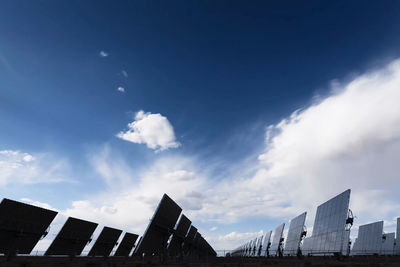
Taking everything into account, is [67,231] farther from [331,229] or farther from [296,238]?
[296,238]

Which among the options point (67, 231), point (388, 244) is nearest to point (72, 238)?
point (67, 231)

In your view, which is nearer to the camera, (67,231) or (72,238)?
(67,231)

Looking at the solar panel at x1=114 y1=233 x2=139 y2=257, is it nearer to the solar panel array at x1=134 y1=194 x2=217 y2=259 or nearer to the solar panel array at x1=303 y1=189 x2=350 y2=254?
the solar panel array at x1=134 y1=194 x2=217 y2=259

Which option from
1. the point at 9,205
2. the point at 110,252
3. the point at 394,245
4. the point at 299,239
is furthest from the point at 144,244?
the point at 394,245

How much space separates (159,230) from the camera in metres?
32.3

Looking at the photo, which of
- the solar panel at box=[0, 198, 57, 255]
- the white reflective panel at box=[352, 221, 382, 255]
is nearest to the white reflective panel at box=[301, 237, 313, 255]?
the white reflective panel at box=[352, 221, 382, 255]

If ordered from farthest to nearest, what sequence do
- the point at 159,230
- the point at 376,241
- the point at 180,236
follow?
the point at 376,241
the point at 180,236
the point at 159,230

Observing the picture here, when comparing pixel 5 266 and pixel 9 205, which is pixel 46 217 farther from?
pixel 5 266

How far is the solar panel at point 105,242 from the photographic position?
40.1 m

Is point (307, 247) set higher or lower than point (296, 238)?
lower

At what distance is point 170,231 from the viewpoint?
111 feet

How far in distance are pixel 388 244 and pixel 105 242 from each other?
51.5 metres

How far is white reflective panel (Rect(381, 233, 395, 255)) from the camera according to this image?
51.7 meters

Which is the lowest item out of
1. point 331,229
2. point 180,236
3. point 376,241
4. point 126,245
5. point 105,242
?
point 105,242
